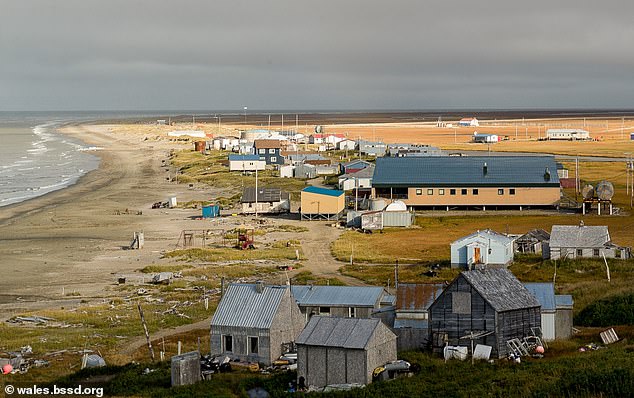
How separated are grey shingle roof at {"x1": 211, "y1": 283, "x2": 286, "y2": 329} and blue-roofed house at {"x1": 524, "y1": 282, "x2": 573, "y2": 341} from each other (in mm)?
8331

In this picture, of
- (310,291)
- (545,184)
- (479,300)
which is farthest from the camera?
(545,184)

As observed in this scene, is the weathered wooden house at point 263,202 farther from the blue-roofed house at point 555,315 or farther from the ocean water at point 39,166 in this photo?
the blue-roofed house at point 555,315

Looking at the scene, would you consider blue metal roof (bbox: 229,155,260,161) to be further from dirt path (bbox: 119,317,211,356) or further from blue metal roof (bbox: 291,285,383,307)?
blue metal roof (bbox: 291,285,383,307)

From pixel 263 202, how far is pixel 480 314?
43781 millimetres

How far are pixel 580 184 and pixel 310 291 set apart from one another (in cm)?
5425

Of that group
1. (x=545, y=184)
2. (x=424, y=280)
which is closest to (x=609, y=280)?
(x=424, y=280)

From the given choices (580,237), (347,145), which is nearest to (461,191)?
(580,237)

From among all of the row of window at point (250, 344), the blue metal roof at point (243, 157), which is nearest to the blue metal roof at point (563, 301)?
the row of window at point (250, 344)

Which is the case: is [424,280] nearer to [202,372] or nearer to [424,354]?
[424,354]

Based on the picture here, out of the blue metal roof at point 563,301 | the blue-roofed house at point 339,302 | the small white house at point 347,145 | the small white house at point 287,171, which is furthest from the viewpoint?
the small white house at point 347,145

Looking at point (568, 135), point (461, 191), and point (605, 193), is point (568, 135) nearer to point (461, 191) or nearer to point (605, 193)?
point (461, 191)

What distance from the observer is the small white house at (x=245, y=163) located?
104m

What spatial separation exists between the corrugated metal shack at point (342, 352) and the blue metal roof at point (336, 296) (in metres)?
5.94

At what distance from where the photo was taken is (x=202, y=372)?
25.8m
